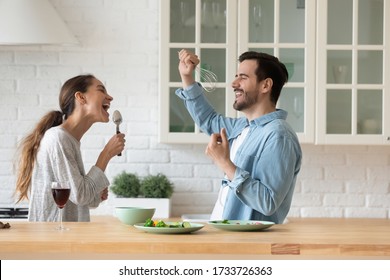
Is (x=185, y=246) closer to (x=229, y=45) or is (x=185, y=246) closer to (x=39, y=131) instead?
(x=39, y=131)

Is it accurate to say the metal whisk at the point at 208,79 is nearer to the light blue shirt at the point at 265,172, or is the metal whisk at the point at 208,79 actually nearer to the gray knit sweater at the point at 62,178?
the light blue shirt at the point at 265,172

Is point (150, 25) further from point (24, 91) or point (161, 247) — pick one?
point (161, 247)

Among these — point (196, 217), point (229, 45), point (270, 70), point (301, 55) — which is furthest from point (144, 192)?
point (270, 70)

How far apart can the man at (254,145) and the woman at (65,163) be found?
1.67 feet

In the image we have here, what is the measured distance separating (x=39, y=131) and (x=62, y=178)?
35cm

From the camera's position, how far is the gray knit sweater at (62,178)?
11.7 feet

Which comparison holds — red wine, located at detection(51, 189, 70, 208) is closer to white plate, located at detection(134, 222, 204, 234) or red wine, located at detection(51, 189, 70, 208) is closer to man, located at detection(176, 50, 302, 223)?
white plate, located at detection(134, 222, 204, 234)

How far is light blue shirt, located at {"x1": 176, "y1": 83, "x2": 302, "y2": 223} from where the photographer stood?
3389mm

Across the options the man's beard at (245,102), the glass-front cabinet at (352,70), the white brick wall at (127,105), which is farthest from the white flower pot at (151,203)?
the man's beard at (245,102)

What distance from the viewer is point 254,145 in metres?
3.69

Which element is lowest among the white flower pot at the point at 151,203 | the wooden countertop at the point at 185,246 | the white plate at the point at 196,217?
the white plate at the point at 196,217

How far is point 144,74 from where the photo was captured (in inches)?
209

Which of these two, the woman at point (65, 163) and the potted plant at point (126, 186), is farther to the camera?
the potted plant at point (126, 186)

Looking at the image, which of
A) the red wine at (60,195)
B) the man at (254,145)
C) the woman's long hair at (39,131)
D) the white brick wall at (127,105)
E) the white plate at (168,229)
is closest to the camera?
the white plate at (168,229)
